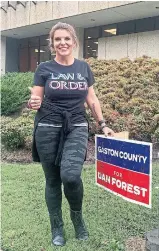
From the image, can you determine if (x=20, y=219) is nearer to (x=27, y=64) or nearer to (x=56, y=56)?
(x=56, y=56)

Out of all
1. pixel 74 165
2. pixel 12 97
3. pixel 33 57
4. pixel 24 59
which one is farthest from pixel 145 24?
pixel 74 165

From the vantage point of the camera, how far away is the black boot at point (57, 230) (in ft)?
11.1

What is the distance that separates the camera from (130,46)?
17.3m

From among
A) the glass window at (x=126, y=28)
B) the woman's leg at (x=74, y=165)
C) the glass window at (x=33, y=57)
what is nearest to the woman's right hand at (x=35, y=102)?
the woman's leg at (x=74, y=165)

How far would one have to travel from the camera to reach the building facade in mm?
16203

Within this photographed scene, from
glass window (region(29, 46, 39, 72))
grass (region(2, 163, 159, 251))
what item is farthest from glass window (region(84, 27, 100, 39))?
grass (region(2, 163, 159, 251))

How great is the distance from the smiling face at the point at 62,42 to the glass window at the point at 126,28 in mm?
15024

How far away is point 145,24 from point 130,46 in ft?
3.79

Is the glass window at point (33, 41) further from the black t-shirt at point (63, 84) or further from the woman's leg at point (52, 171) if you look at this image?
the woman's leg at point (52, 171)

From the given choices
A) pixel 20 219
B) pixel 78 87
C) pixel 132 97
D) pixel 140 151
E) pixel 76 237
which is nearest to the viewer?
pixel 140 151

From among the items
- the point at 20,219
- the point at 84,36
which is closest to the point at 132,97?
the point at 20,219

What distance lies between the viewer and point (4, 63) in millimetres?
25391

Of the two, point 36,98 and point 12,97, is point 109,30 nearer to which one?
point 12,97

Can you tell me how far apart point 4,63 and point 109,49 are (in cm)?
962
